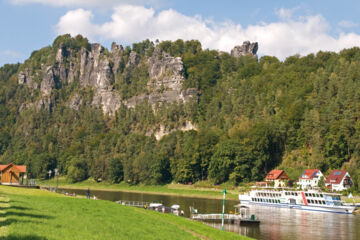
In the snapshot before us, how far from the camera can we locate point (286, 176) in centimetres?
12194

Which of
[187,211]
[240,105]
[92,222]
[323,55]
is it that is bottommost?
[187,211]

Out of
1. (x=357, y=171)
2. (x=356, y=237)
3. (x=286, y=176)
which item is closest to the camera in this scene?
(x=356, y=237)

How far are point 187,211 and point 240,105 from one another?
104122 mm

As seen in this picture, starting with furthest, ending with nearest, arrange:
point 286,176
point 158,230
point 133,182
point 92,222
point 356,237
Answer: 1. point 133,182
2. point 286,176
3. point 356,237
4. point 158,230
5. point 92,222

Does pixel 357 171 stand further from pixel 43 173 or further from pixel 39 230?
pixel 43 173

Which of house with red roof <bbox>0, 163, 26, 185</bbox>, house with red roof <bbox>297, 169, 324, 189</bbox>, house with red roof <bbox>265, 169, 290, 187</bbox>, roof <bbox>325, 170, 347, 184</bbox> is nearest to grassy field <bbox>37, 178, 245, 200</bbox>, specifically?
house with red roof <bbox>265, 169, 290, 187</bbox>

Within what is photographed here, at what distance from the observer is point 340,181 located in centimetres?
10781

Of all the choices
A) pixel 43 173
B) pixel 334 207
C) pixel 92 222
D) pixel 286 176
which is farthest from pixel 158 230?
pixel 43 173

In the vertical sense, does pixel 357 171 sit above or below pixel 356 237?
above

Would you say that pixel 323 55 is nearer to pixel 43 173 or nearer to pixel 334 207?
pixel 334 207

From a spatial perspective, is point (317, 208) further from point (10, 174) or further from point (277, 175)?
point (10, 174)

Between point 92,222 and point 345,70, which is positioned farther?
point 345,70

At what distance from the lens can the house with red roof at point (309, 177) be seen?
110406 mm

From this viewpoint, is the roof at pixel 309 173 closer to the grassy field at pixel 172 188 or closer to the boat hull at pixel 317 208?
the boat hull at pixel 317 208
